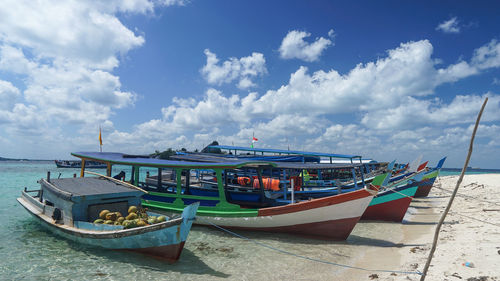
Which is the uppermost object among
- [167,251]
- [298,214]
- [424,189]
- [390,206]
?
[298,214]

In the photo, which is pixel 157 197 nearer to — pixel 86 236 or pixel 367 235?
pixel 86 236

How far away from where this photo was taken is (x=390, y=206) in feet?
42.3

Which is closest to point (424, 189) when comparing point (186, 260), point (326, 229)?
point (326, 229)

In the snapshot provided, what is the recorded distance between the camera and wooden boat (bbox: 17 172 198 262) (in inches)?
272

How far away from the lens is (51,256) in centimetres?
784

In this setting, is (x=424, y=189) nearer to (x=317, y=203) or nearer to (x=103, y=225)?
(x=317, y=203)

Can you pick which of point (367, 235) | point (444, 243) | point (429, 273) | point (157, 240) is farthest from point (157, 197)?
point (444, 243)

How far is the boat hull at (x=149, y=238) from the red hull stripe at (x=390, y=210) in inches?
393

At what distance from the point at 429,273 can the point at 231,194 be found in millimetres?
8261

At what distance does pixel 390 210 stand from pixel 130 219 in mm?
11693

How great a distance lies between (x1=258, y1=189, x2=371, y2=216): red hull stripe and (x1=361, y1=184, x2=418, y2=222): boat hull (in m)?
5.00

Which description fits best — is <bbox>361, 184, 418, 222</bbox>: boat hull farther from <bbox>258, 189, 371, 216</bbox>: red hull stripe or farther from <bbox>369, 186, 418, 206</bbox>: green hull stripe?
<bbox>258, 189, 371, 216</bbox>: red hull stripe

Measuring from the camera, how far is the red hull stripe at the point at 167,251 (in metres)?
7.00

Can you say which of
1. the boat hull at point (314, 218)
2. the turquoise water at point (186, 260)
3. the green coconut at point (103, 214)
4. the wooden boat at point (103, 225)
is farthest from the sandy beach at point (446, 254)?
the green coconut at point (103, 214)
